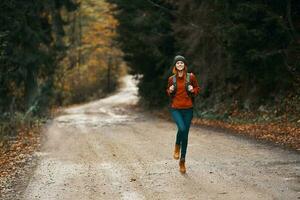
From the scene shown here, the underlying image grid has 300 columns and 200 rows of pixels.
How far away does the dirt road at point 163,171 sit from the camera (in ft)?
28.6

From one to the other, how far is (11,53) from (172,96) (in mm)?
15192

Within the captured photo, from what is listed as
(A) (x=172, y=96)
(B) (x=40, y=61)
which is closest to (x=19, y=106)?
(B) (x=40, y=61)

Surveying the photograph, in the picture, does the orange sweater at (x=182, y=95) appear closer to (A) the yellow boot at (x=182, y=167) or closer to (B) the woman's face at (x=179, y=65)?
(B) the woman's face at (x=179, y=65)

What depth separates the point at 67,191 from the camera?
9.22 m

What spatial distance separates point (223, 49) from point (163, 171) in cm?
1154

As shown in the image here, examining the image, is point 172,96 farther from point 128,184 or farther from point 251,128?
point 251,128

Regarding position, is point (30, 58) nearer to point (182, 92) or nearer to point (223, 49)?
point (223, 49)

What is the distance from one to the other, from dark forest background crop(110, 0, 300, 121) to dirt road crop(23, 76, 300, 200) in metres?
3.66

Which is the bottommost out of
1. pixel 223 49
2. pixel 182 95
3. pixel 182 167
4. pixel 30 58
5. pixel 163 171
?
pixel 163 171

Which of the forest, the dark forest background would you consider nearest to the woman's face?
the forest

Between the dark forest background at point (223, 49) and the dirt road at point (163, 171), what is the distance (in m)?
3.66

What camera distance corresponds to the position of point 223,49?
21.2 meters

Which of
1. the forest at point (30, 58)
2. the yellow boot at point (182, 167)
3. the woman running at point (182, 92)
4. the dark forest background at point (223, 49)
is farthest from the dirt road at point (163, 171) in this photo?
the forest at point (30, 58)

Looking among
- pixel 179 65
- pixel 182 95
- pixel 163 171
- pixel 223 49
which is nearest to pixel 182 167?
pixel 163 171
